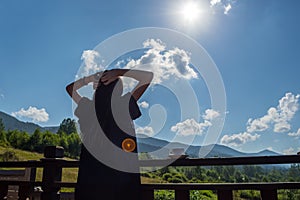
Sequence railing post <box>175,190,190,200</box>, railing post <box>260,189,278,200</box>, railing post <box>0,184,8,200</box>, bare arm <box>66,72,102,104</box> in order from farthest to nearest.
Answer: railing post <box>0,184,8,200</box>, bare arm <box>66,72,102,104</box>, railing post <box>175,190,190,200</box>, railing post <box>260,189,278,200</box>

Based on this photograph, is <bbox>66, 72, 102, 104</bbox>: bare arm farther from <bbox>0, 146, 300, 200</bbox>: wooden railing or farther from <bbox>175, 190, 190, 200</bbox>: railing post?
<bbox>175, 190, 190, 200</bbox>: railing post

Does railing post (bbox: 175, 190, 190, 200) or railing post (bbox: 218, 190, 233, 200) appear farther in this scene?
railing post (bbox: 175, 190, 190, 200)

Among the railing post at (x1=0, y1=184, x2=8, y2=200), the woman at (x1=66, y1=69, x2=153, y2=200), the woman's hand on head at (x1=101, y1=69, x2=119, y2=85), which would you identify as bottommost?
the railing post at (x1=0, y1=184, x2=8, y2=200)

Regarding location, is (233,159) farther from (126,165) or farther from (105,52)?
(105,52)

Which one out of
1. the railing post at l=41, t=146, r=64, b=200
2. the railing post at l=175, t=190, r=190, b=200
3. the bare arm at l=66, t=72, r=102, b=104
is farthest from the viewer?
the railing post at l=41, t=146, r=64, b=200

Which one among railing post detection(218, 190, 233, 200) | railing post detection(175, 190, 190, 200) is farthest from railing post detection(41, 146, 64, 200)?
railing post detection(218, 190, 233, 200)

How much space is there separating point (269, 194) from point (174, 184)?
2.11 feet

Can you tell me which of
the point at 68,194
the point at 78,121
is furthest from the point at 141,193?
the point at 68,194

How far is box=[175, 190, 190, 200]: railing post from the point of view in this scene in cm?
192

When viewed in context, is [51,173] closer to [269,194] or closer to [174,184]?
[174,184]

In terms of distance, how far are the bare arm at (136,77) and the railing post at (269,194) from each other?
1.09 metres

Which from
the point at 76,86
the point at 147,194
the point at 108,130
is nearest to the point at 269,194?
the point at 147,194

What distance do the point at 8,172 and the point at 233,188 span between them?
17.0 feet

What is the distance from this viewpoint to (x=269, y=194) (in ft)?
5.65
